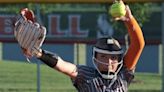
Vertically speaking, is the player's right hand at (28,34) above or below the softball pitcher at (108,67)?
above

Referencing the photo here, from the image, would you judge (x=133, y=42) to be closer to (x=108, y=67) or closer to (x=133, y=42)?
(x=133, y=42)

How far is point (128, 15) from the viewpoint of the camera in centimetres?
445

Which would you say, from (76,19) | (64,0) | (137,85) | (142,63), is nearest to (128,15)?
(64,0)

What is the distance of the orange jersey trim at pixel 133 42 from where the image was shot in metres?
4.51

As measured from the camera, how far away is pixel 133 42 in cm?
459

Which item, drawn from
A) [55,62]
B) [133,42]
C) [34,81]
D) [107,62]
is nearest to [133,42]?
[133,42]

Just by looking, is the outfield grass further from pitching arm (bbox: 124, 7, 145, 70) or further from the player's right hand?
the player's right hand

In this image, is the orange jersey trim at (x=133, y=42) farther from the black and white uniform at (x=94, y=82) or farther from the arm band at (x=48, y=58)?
the arm band at (x=48, y=58)

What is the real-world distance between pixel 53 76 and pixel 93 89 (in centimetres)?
995

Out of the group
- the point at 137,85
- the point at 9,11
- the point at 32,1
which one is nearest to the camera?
the point at 32,1

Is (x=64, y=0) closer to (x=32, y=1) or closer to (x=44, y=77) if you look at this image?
(x=32, y=1)

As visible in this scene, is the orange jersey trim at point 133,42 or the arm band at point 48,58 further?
the orange jersey trim at point 133,42

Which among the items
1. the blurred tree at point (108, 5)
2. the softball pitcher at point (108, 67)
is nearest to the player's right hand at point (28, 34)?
the softball pitcher at point (108, 67)

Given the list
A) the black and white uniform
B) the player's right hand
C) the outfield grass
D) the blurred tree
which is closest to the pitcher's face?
the black and white uniform
